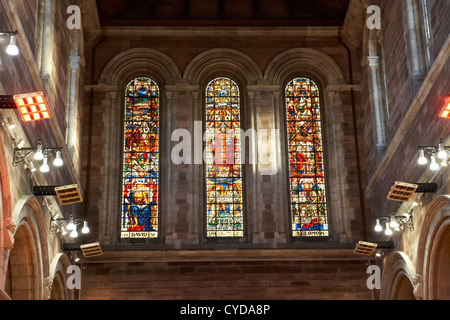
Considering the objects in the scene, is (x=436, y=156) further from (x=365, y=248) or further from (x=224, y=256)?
(x=224, y=256)

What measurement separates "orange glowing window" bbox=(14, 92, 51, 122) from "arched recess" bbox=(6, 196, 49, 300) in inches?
121

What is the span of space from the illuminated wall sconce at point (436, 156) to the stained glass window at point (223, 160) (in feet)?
29.8

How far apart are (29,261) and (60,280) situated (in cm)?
345

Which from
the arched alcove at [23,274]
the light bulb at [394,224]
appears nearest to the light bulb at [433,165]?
the light bulb at [394,224]

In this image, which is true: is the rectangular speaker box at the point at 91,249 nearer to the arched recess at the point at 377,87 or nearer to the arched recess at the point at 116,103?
the arched recess at the point at 116,103

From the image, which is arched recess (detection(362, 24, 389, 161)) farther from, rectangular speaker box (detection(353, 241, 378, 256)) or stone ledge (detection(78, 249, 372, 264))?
stone ledge (detection(78, 249, 372, 264))

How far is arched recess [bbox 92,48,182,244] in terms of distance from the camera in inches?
961

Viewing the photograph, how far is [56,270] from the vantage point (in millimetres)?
19766

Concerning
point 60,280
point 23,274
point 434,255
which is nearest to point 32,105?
point 23,274

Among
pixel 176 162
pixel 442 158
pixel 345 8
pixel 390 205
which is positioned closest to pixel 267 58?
pixel 345 8

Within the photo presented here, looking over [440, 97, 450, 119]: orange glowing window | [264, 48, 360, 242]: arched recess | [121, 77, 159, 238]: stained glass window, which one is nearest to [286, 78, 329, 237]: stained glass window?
[264, 48, 360, 242]: arched recess

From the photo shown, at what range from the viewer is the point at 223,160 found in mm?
25312

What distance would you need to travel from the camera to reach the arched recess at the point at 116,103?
961 inches

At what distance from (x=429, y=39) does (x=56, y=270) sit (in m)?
10.5
